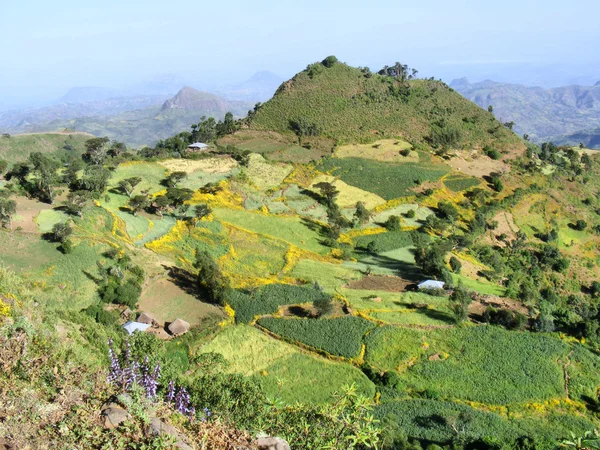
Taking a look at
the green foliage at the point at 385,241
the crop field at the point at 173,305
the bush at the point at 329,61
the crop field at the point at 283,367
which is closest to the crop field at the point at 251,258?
the crop field at the point at 173,305

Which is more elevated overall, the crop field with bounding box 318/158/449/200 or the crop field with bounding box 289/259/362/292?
the crop field with bounding box 318/158/449/200

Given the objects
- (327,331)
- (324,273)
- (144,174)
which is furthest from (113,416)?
(144,174)

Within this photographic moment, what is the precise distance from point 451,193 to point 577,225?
20.2 meters

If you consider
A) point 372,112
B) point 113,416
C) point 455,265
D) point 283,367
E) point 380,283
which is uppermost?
point 372,112

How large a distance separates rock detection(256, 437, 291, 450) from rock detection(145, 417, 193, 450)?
2.08m

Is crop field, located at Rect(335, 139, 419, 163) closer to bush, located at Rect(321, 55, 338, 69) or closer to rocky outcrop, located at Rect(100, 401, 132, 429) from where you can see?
bush, located at Rect(321, 55, 338, 69)

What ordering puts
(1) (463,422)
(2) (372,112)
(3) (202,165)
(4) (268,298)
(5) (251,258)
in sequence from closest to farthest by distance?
(1) (463,422) → (4) (268,298) → (5) (251,258) → (3) (202,165) → (2) (372,112)

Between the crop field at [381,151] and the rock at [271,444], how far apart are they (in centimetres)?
7370

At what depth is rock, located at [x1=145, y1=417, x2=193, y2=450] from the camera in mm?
9609

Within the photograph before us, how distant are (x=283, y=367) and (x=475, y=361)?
14927 mm

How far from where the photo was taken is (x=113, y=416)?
9.88m

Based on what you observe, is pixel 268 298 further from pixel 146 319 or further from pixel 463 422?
pixel 463 422

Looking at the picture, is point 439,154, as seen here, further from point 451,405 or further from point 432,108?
point 451,405

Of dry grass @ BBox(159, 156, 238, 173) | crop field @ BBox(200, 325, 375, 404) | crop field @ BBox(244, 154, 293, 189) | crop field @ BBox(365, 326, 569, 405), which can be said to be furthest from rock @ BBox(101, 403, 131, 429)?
dry grass @ BBox(159, 156, 238, 173)
